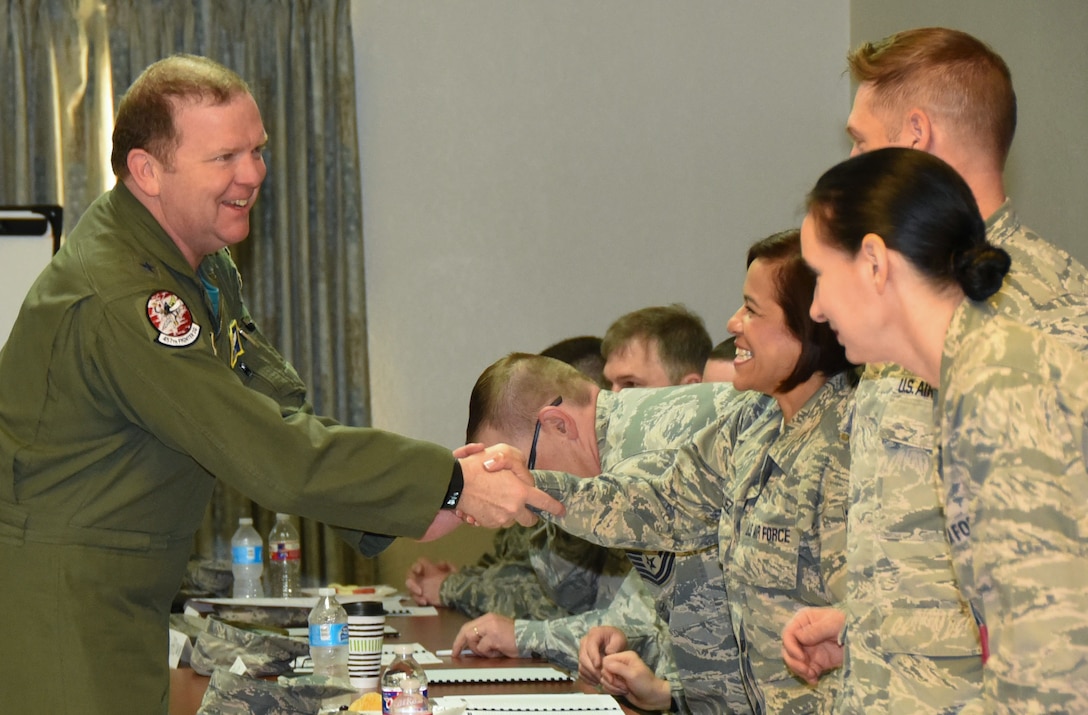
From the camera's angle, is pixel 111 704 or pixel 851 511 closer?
pixel 851 511

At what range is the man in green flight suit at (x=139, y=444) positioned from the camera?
1979 mm

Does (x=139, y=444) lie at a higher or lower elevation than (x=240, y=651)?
higher

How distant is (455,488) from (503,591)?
1.53m

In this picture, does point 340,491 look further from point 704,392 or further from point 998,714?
point 998,714

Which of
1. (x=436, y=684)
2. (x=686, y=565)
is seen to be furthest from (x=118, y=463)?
(x=686, y=565)

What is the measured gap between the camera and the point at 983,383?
129 cm

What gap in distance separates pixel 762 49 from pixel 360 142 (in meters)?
1.87

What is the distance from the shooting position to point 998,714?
125 centimetres

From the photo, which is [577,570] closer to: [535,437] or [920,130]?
[535,437]

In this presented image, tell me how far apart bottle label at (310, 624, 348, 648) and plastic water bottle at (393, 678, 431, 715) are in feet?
1.97

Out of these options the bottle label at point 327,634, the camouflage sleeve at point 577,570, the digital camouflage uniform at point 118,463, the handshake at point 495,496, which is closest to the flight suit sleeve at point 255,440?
the digital camouflage uniform at point 118,463

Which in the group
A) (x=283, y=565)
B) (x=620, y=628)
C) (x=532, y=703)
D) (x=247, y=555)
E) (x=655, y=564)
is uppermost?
(x=655, y=564)

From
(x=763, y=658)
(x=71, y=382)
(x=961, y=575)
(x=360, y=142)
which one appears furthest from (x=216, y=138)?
(x=360, y=142)

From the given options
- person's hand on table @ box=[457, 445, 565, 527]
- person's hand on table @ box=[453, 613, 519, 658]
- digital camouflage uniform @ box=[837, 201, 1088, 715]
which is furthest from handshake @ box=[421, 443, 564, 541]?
digital camouflage uniform @ box=[837, 201, 1088, 715]
